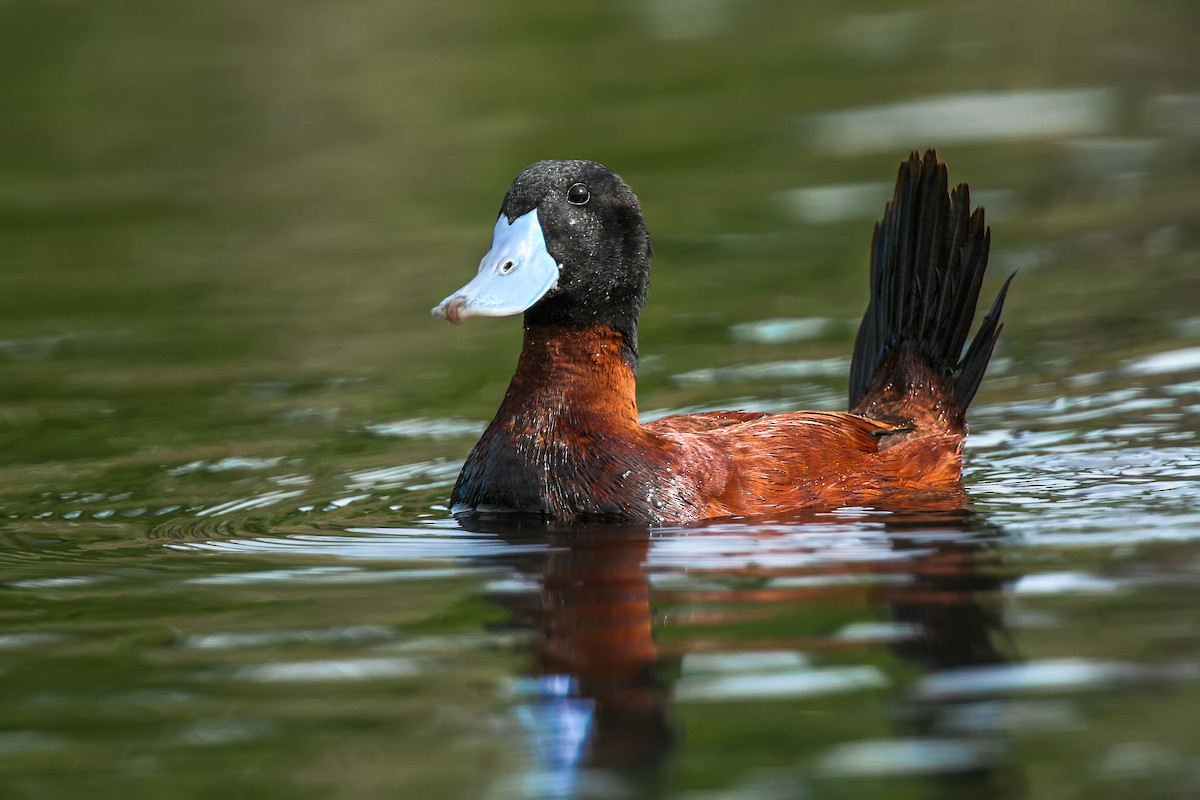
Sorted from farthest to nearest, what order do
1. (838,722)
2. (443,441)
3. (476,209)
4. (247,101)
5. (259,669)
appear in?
(247,101), (476,209), (443,441), (259,669), (838,722)

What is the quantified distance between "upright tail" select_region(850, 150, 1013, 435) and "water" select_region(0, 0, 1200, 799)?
0.41 m

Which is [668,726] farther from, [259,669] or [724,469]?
[724,469]

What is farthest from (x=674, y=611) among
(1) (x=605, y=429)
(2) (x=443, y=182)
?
(2) (x=443, y=182)

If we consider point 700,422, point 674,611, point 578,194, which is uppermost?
point 578,194

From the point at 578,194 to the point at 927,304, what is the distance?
168 cm

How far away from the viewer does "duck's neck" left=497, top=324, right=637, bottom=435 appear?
21.9ft

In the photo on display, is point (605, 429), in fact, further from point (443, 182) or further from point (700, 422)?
point (443, 182)

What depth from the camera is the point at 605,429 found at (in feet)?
21.7

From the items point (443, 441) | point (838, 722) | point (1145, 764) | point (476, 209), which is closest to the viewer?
point (1145, 764)

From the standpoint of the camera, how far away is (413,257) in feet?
37.8

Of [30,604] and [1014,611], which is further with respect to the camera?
[30,604]

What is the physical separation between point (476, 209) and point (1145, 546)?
7306 millimetres

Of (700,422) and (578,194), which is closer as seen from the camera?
(578,194)

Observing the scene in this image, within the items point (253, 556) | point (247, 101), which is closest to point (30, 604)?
point (253, 556)
